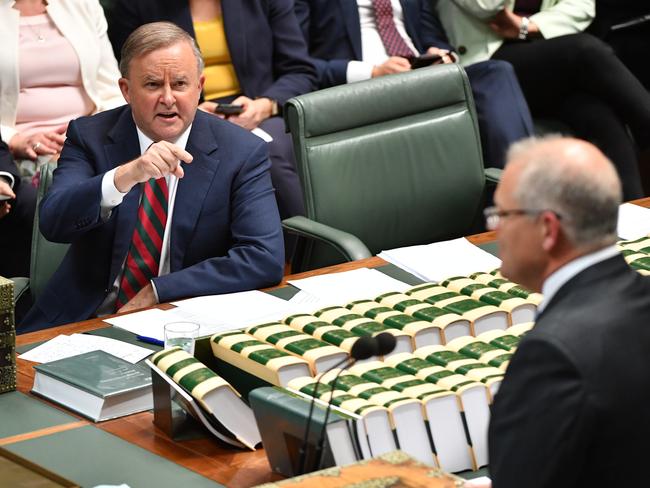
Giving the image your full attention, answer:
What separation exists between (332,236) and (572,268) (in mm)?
1792

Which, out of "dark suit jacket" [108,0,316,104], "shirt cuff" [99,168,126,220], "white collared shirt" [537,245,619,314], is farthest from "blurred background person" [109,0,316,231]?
"white collared shirt" [537,245,619,314]

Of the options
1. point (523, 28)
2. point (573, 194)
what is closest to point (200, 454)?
point (573, 194)

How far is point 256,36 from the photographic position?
489 cm

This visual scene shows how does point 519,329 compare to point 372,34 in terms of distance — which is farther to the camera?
point 372,34

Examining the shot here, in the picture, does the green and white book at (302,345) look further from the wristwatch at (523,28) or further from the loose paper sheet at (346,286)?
the wristwatch at (523,28)

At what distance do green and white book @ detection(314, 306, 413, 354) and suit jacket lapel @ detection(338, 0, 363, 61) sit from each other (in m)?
2.72

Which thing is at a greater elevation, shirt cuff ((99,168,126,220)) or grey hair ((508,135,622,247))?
grey hair ((508,135,622,247))

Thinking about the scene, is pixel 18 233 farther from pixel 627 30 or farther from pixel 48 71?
pixel 627 30

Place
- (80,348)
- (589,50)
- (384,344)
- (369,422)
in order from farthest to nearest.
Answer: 1. (589,50)
2. (80,348)
3. (369,422)
4. (384,344)

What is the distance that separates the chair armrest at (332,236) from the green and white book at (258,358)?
98 cm

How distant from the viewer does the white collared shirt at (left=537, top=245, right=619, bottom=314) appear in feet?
5.63

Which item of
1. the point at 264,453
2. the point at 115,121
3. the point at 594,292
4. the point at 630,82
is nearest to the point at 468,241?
the point at 115,121

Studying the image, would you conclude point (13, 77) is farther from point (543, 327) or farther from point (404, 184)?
point (543, 327)

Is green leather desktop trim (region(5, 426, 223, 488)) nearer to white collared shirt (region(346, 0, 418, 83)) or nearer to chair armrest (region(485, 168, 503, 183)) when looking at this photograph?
chair armrest (region(485, 168, 503, 183))
